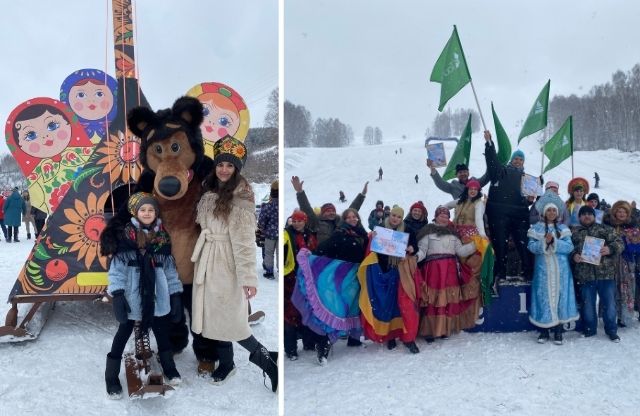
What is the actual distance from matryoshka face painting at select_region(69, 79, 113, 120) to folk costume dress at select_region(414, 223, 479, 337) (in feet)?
10.8

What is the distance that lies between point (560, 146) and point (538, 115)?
750 millimetres

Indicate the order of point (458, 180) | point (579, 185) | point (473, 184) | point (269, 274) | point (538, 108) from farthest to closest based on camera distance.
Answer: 1. point (269, 274)
2. point (538, 108)
3. point (458, 180)
4. point (579, 185)
5. point (473, 184)

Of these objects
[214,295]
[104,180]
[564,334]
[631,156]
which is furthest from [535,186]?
[631,156]

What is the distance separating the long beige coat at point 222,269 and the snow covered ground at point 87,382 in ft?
1.24

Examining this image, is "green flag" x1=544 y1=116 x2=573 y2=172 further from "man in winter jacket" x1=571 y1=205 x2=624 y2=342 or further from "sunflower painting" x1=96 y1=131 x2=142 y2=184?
"sunflower painting" x1=96 y1=131 x2=142 y2=184

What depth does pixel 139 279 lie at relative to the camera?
9.33 ft

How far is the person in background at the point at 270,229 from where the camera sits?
6398mm

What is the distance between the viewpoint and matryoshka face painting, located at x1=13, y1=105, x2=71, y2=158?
160 inches

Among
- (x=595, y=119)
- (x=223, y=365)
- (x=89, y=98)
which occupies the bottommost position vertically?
(x=223, y=365)

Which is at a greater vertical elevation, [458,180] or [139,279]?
[458,180]

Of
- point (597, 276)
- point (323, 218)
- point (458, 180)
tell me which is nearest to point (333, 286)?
point (323, 218)

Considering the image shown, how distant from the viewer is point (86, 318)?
4148 millimetres

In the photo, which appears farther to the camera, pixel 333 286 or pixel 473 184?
pixel 473 184

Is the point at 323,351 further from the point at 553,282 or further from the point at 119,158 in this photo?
the point at 119,158
